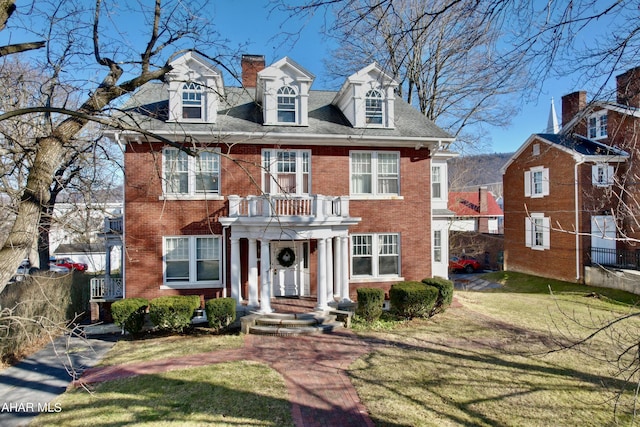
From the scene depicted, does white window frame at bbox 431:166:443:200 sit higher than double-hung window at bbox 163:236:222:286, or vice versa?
white window frame at bbox 431:166:443:200

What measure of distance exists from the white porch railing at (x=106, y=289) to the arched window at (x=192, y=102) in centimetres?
679

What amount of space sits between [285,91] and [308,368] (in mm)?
10003

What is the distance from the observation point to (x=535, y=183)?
23516 mm

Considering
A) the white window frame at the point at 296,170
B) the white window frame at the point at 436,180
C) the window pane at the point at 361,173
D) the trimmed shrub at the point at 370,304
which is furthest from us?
the white window frame at the point at 436,180

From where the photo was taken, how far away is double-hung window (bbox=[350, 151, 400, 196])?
13930 mm

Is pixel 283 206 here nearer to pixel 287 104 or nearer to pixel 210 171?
pixel 210 171

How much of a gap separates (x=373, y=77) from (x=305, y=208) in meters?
6.19

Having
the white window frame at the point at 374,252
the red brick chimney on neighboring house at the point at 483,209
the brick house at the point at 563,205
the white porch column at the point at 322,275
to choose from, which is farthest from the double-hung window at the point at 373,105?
the red brick chimney on neighboring house at the point at 483,209

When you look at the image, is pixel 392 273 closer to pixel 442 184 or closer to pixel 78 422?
pixel 442 184

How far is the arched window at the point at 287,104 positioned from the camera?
13.6m

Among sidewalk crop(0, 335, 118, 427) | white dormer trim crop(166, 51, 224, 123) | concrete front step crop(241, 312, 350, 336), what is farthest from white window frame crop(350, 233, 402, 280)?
sidewalk crop(0, 335, 118, 427)

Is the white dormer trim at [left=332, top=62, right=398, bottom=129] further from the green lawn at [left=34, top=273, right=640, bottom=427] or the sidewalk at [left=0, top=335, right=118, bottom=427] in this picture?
the sidewalk at [left=0, top=335, right=118, bottom=427]

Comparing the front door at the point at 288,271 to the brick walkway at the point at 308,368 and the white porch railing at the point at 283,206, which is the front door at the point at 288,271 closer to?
the white porch railing at the point at 283,206

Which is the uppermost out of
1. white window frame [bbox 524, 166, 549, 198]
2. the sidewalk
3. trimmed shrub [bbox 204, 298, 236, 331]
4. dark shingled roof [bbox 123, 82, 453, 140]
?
dark shingled roof [bbox 123, 82, 453, 140]
